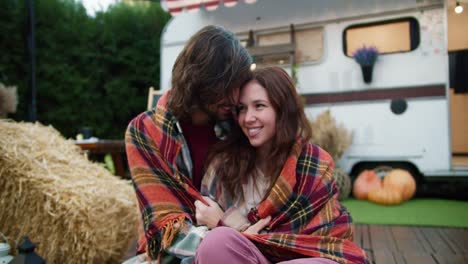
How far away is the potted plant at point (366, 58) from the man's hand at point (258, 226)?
3.30 meters

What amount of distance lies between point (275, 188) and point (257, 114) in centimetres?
29

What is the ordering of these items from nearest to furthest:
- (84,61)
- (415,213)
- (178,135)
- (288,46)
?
(178,135), (415,213), (288,46), (84,61)

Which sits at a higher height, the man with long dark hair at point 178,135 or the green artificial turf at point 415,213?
the man with long dark hair at point 178,135

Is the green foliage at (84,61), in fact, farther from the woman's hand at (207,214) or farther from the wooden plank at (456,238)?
the wooden plank at (456,238)

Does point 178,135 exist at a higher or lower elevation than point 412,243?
higher

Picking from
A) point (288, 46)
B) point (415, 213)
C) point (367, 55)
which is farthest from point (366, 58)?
point (415, 213)

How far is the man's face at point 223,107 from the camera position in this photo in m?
1.40

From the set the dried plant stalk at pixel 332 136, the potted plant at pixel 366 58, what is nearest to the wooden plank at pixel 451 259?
the dried plant stalk at pixel 332 136

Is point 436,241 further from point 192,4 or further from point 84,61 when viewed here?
point 84,61

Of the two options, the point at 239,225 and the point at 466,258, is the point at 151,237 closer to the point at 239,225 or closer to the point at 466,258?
the point at 239,225

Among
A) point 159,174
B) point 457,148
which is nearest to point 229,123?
point 159,174

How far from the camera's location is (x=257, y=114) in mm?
1372

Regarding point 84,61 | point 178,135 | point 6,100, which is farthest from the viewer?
point 84,61

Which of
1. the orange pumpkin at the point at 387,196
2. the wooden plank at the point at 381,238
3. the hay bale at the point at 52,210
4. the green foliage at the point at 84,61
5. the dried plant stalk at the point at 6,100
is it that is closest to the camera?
the hay bale at the point at 52,210
